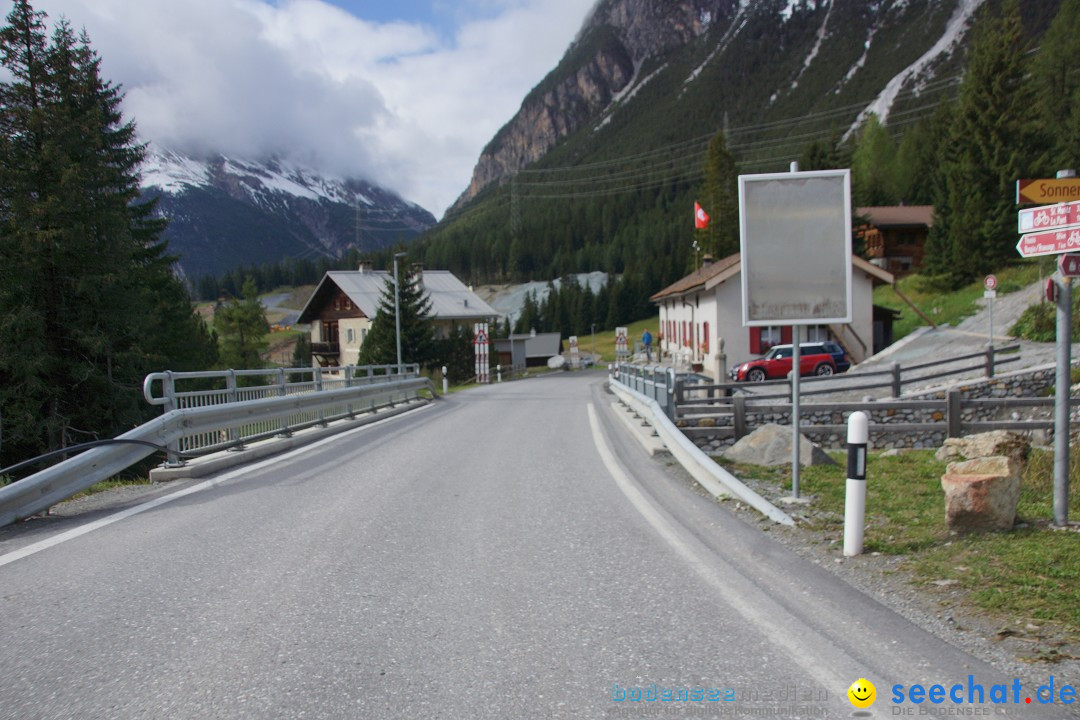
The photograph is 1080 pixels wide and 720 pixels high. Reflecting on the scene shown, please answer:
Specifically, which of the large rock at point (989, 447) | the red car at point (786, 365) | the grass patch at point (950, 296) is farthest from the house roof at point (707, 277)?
the large rock at point (989, 447)

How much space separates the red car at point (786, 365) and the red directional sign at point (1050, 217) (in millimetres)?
25647

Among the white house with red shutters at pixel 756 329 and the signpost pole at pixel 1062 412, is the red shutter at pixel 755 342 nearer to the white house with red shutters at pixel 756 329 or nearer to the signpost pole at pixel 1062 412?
the white house with red shutters at pixel 756 329

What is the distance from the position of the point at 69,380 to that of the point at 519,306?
117772mm

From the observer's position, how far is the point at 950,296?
4269 centimetres

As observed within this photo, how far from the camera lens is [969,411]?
1861 cm

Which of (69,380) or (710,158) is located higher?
(710,158)

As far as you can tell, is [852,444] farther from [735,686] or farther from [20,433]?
[20,433]

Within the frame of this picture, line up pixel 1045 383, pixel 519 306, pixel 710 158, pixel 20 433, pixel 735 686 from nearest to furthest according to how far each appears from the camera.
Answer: pixel 735 686, pixel 20 433, pixel 1045 383, pixel 710 158, pixel 519 306

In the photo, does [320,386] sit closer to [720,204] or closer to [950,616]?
[950,616]

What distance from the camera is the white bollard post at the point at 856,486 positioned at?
16.6 feet

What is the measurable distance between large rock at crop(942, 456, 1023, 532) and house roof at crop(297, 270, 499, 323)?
5900 centimetres

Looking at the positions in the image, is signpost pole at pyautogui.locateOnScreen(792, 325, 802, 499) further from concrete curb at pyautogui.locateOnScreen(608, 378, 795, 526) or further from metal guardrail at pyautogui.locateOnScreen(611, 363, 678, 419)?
metal guardrail at pyautogui.locateOnScreen(611, 363, 678, 419)

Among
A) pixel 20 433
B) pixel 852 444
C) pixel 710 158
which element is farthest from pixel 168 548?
pixel 710 158

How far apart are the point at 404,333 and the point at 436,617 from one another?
1947 inches
